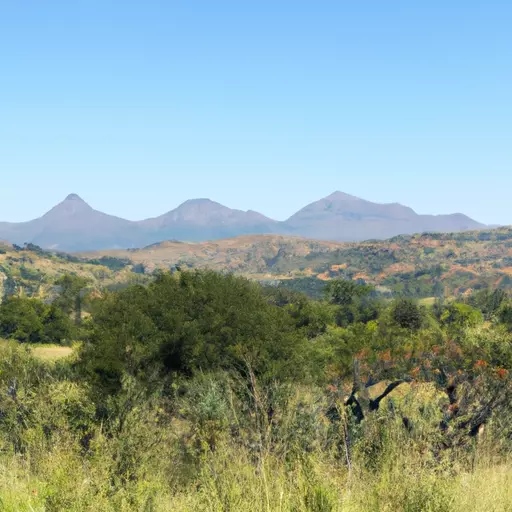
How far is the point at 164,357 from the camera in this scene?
38344mm

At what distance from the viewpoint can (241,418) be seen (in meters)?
15.4

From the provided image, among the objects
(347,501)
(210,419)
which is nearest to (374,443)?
(347,501)

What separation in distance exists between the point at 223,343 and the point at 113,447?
91.7ft

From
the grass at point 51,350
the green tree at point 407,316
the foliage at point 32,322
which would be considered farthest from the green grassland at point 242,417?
the foliage at point 32,322

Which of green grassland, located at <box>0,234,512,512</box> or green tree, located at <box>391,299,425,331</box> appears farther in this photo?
green tree, located at <box>391,299,425,331</box>

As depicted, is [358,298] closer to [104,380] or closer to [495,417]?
[104,380]

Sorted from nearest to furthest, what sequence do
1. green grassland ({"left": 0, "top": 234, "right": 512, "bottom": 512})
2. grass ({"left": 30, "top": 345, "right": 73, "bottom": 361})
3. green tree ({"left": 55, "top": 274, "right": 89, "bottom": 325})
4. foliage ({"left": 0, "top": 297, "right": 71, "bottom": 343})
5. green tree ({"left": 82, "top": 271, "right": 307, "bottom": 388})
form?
green grassland ({"left": 0, "top": 234, "right": 512, "bottom": 512}), green tree ({"left": 82, "top": 271, "right": 307, "bottom": 388}), grass ({"left": 30, "top": 345, "right": 73, "bottom": 361}), foliage ({"left": 0, "top": 297, "right": 71, "bottom": 343}), green tree ({"left": 55, "top": 274, "right": 89, "bottom": 325})

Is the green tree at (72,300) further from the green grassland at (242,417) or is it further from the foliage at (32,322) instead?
the green grassland at (242,417)

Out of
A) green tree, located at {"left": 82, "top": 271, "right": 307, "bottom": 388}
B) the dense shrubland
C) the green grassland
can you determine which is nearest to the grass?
the green grassland

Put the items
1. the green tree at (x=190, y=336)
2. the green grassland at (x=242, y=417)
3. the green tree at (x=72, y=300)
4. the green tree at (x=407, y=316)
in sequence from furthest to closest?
the green tree at (x=72, y=300), the green tree at (x=407, y=316), the green tree at (x=190, y=336), the green grassland at (x=242, y=417)

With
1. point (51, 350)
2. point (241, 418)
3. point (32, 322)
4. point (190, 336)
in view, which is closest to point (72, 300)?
point (32, 322)

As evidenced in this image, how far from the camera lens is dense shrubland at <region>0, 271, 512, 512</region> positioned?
7180 millimetres

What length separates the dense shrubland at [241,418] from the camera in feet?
23.6

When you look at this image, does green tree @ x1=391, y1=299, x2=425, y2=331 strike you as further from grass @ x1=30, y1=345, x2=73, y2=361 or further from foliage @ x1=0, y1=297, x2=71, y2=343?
foliage @ x1=0, y1=297, x2=71, y2=343
